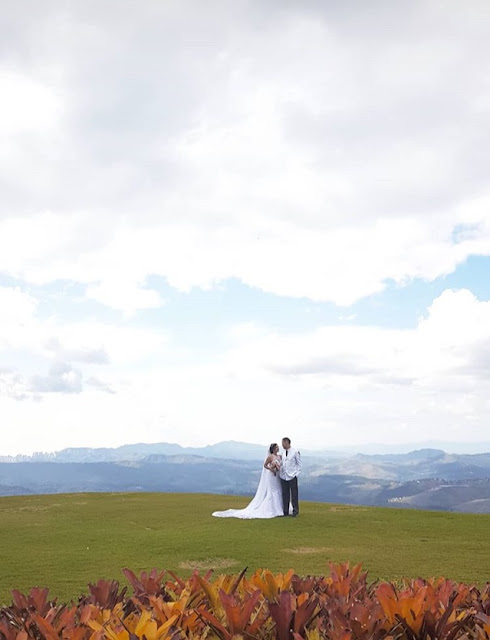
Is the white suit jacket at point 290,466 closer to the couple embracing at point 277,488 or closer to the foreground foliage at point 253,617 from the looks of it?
the couple embracing at point 277,488

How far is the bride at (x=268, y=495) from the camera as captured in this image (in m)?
20.2

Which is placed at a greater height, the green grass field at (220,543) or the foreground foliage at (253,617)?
the foreground foliage at (253,617)

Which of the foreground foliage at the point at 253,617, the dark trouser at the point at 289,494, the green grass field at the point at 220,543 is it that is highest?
the foreground foliage at the point at 253,617

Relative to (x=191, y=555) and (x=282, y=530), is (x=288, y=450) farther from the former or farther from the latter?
(x=191, y=555)

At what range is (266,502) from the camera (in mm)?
20453

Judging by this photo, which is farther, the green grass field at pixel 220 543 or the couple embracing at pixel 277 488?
the couple embracing at pixel 277 488

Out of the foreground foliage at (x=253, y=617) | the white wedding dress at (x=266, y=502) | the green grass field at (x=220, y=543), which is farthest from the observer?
the white wedding dress at (x=266, y=502)

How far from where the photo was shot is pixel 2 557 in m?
13.8

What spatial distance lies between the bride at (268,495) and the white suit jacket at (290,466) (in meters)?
0.21

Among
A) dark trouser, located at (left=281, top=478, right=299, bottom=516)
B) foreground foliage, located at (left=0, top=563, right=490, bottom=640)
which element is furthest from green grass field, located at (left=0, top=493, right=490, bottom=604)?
foreground foliage, located at (left=0, top=563, right=490, bottom=640)

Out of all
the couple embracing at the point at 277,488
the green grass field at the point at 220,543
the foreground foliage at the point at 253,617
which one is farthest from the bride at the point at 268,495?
the foreground foliage at the point at 253,617

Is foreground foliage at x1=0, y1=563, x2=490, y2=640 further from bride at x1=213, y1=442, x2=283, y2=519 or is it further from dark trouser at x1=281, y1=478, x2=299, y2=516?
bride at x1=213, y1=442, x2=283, y2=519

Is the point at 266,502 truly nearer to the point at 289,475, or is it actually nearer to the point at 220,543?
the point at 289,475

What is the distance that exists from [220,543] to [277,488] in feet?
19.6
